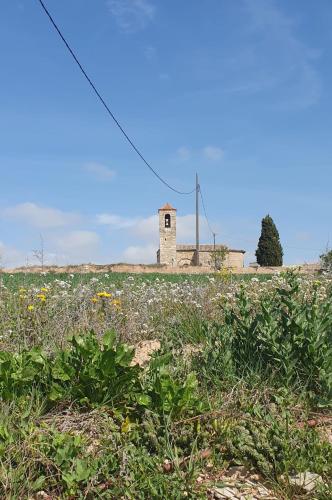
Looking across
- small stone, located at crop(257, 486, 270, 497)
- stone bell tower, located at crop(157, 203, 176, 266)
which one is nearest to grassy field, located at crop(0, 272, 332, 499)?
small stone, located at crop(257, 486, 270, 497)

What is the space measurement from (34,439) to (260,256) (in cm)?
5417

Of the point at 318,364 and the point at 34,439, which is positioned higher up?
the point at 318,364

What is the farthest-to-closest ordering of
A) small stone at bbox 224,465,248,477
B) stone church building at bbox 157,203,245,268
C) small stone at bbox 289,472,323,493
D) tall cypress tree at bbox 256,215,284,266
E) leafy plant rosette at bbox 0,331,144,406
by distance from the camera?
stone church building at bbox 157,203,245,268 < tall cypress tree at bbox 256,215,284,266 < leafy plant rosette at bbox 0,331,144,406 < small stone at bbox 224,465,248,477 < small stone at bbox 289,472,323,493

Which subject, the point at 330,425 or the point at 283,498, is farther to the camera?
the point at 330,425

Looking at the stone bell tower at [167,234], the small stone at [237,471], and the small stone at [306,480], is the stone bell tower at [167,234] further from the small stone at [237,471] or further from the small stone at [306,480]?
the small stone at [306,480]

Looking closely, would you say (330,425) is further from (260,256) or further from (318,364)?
(260,256)

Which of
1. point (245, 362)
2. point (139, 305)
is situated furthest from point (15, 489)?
point (139, 305)

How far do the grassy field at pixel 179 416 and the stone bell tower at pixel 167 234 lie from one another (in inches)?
2171

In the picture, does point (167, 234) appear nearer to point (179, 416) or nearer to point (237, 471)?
point (179, 416)

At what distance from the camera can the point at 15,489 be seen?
3082mm

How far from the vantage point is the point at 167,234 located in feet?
197

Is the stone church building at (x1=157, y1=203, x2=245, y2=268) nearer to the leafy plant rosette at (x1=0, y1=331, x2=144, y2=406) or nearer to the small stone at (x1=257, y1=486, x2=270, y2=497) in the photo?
the leafy plant rosette at (x1=0, y1=331, x2=144, y2=406)

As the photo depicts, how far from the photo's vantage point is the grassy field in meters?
3.22

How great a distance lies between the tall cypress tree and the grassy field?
171ft
